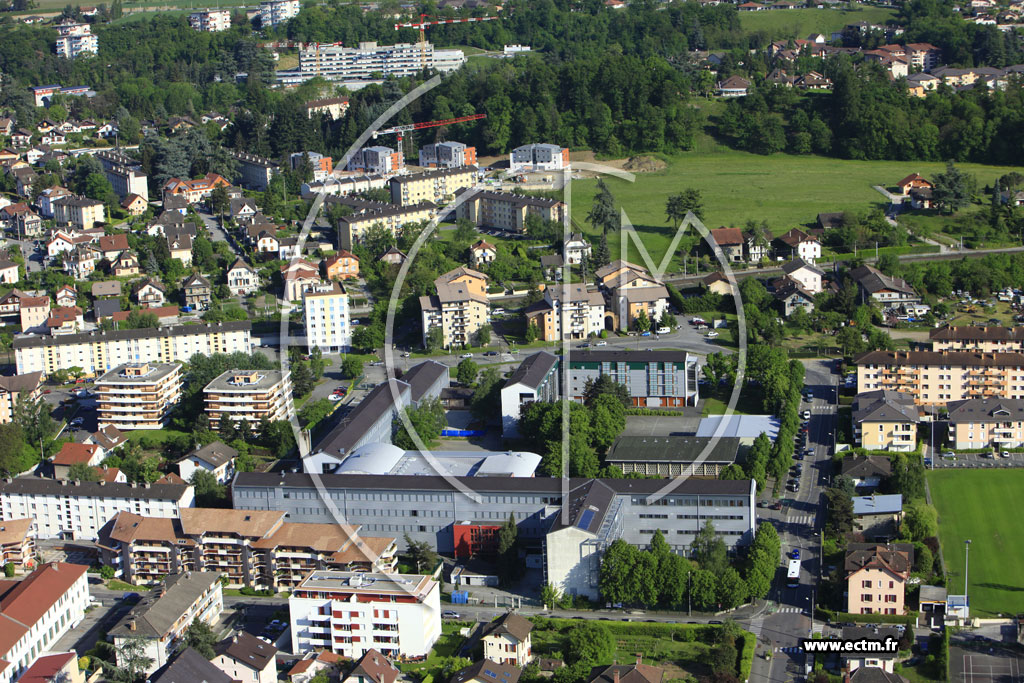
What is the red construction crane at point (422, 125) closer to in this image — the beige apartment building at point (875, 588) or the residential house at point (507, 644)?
the beige apartment building at point (875, 588)

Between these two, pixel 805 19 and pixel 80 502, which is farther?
pixel 805 19

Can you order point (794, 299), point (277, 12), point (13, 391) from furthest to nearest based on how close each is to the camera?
1. point (277, 12)
2. point (794, 299)
3. point (13, 391)

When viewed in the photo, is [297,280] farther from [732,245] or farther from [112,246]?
[732,245]

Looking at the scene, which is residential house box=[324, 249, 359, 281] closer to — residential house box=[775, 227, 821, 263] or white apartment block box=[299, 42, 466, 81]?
A: residential house box=[775, 227, 821, 263]

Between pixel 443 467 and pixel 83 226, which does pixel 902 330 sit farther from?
pixel 83 226

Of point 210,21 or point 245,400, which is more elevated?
point 210,21

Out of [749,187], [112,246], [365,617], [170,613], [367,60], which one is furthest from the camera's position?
[367,60]

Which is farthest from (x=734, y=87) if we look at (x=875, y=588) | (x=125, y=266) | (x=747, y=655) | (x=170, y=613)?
(x=170, y=613)
